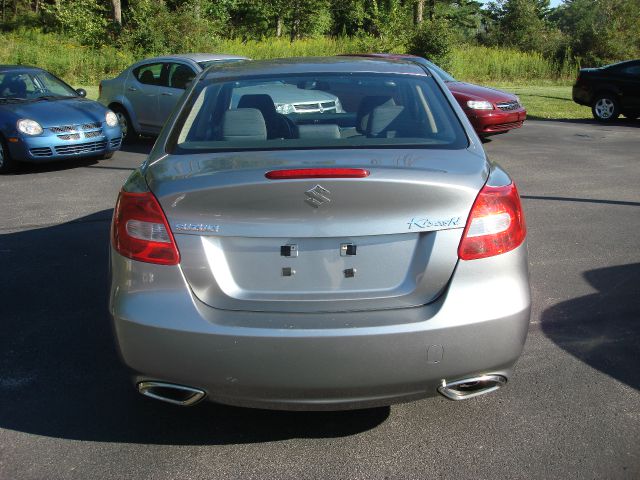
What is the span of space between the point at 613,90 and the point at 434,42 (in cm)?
1213

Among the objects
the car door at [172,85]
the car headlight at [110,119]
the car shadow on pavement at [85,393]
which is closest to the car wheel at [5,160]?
the car headlight at [110,119]

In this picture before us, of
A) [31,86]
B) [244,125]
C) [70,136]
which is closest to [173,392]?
[244,125]

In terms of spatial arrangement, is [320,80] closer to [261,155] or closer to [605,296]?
[261,155]

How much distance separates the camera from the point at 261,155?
322cm

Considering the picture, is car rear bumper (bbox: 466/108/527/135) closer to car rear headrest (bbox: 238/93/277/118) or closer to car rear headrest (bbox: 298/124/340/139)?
car rear headrest (bbox: 238/93/277/118)

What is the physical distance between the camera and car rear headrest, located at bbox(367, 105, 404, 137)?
376 cm

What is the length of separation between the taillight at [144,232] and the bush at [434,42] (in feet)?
89.9

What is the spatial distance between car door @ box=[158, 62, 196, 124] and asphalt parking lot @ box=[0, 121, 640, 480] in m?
6.88

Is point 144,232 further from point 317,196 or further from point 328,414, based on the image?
point 328,414

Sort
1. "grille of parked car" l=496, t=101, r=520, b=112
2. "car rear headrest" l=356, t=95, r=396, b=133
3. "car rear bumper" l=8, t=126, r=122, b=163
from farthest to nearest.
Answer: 1. "grille of parked car" l=496, t=101, r=520, b=112
2. "car rear bumper" l=8, t=126, r=122, b=163
3. "car rear headrest" l=356, t=95, r=396, b=133

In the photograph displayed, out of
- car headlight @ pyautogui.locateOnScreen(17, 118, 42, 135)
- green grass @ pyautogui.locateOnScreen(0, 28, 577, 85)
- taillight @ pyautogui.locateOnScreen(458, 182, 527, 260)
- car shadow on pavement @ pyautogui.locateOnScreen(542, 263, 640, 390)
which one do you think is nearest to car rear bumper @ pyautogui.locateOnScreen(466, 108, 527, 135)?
car headlight @ pyautogui.locateOnScreen(17, 118, 42, 135)

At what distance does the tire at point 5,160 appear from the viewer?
1073cm

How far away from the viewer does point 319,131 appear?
3.81 m

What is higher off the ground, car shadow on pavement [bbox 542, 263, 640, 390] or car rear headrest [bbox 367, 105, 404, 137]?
car rear headrest [bbox 367, 105, 404, 137]
